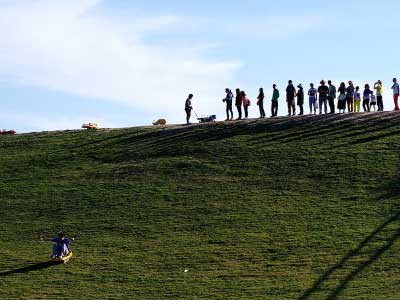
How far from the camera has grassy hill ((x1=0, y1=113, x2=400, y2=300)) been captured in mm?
34500

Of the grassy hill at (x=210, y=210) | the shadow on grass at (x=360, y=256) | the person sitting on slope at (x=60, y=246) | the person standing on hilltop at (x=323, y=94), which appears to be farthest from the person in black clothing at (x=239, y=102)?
the person sitting on slope at (x=60, y=246)

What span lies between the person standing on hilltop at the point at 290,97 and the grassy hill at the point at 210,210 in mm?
1462

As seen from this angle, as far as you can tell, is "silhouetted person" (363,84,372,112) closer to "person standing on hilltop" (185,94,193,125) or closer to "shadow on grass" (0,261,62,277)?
"person standing on hilltop" (185,94,193,125)

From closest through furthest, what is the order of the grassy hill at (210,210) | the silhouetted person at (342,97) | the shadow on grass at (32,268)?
1. the grassy hill at (210,210)
2. the shadow on grass at (32,268)
3. the silhouetted person at (342,97)

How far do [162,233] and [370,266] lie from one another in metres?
9.81

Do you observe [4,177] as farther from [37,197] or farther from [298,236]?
[298,236]

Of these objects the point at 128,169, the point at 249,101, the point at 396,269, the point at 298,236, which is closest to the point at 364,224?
the point at 298,236

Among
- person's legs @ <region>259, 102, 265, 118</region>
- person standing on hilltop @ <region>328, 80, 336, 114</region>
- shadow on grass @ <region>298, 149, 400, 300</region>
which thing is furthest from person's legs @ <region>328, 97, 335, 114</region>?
shadow on grass @ <region>298, 149, 400, 300</region>

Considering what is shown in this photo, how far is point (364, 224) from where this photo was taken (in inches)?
1560

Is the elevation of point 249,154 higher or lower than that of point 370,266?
higher

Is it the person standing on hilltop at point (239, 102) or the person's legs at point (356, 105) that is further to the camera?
the person standing on hilltop at point (239, 102)

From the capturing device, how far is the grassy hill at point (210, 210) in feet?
113

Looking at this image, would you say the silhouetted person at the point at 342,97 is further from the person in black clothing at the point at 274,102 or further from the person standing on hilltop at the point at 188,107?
the person standing on hilltop at the point at 188,107

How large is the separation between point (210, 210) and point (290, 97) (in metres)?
15.3
